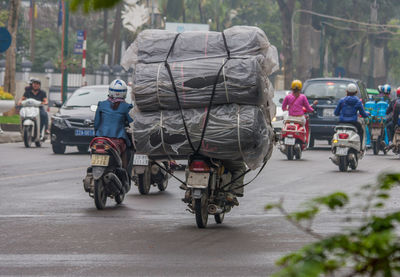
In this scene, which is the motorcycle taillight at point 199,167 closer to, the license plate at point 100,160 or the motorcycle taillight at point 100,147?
the license plate at point 100,160

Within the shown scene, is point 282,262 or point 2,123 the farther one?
point 2,123

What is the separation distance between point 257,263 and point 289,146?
1371 centimetres

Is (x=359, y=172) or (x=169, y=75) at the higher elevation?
(x=169, y=75)

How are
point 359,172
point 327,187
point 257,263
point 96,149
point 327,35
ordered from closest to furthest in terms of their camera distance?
1. point 257,263
2. point 96,149
3. point 327,187
4. point 359,172
5. point 327,35

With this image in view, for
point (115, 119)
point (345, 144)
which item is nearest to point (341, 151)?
point (345, 144)

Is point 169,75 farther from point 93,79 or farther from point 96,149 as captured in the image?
point 93,79

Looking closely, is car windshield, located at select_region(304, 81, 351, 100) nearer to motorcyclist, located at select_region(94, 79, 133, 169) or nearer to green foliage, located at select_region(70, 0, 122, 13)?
motorcyclist, located at select_region(94, 79, 133, 169)

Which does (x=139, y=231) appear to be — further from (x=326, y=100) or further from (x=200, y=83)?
(x=326, y=100)

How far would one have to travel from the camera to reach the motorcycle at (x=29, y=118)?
2334cm

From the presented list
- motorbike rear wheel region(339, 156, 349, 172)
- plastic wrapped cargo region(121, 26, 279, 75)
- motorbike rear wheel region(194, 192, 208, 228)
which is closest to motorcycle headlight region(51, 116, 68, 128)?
motorbike rear wheel region(339, 156, 349, 172)

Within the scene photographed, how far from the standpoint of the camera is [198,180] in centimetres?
989

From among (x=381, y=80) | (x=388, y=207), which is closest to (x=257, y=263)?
(x=388, y=207)

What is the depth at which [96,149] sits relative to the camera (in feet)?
37.9

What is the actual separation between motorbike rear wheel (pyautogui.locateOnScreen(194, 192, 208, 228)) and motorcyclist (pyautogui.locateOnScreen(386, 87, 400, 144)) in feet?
41.7
